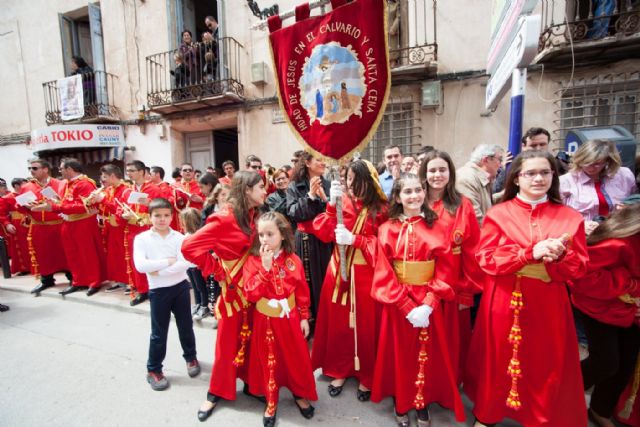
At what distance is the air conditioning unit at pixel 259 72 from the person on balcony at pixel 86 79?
609cm

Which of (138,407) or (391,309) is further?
(138,407)

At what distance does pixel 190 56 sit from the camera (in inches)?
340

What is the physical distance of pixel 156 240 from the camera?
281 cm

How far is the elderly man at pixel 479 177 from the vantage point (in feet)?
9.51

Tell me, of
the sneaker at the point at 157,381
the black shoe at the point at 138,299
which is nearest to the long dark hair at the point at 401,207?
the sneaker at the point at 157,381

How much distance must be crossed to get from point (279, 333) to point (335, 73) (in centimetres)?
193

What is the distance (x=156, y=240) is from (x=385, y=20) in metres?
2.53

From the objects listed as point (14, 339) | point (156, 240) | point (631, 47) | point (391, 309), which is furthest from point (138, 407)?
point (631, 47)

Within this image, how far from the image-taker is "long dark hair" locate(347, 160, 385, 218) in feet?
8.26

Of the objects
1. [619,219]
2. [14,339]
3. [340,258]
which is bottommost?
[14,339]

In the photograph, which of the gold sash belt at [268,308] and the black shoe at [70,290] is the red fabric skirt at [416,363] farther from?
the black shoe at [70,290]

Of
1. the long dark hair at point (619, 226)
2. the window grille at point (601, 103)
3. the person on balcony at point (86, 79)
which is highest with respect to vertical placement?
the person on balcony at point (86, 79)

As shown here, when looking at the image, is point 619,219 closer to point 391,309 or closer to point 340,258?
point 391,309

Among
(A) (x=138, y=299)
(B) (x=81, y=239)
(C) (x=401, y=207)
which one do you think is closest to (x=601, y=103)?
(C) (x=401, y=207)
